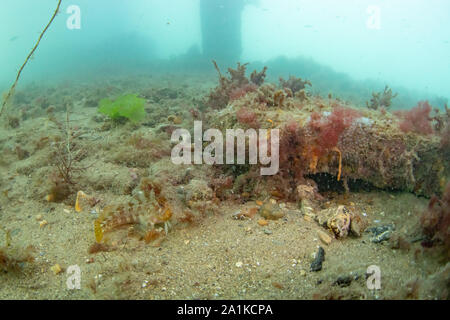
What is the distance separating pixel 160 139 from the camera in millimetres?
5617

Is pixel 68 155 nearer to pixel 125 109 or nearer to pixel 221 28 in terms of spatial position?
pixel 125 109

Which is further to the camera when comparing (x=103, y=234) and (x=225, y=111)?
(x=225, y=111)

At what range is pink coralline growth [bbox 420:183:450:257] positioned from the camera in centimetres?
247

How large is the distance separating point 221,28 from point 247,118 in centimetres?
3011

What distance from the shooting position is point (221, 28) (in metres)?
29.9

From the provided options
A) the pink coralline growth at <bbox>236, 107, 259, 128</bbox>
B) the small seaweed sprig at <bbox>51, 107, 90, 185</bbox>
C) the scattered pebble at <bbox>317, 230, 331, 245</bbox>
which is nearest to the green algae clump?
the small seaweed sprig at <bbox>51, 107, 90, 185</bbox>

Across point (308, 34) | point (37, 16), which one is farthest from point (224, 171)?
point (308, 34)

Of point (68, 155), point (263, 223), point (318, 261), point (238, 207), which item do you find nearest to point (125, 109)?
point (68, 155)

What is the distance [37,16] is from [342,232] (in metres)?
128

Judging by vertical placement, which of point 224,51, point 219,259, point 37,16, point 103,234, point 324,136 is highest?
point 37,16

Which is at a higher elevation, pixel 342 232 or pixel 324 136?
pixel 324 136

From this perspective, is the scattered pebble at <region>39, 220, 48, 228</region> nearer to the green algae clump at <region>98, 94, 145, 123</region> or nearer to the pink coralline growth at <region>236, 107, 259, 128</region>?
the pink coralline growth at <region>236, 107, 259, 128</region>

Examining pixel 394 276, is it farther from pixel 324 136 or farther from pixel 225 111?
pixel 225 111

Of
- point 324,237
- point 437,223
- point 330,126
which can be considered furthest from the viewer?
point 330,126
